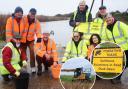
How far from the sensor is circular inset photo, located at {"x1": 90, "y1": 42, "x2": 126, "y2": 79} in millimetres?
9922

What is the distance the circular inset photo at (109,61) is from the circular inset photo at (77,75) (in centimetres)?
87

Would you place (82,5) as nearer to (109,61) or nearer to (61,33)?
(109,61)

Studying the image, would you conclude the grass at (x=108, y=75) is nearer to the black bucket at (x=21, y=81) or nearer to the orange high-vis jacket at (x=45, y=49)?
the black bucket at (x=21, y=81)

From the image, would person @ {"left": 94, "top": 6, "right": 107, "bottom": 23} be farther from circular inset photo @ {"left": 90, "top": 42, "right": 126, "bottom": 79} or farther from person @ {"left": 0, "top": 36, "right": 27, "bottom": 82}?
person @ {"left": 0, "top": 36, "right": 27, "bottom": 82}

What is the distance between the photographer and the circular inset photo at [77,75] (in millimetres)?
8977

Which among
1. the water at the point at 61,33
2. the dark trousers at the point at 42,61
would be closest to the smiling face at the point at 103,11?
the dark trousers at the point at 42,61

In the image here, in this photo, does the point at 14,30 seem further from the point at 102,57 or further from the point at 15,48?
the point at 102,57

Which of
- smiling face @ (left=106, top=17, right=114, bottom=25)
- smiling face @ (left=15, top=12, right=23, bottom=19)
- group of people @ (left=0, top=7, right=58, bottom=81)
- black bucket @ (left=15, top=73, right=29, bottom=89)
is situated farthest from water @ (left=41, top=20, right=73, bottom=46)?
black bucket @ (left=15, top=73, right=29, bottom=89)

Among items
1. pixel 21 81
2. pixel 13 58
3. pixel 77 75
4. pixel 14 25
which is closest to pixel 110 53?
pixel 77 75

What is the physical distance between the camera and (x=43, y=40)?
1176cm

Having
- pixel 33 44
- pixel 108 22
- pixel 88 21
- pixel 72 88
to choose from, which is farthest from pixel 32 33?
pixel 72 88

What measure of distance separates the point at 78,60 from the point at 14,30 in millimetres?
2932

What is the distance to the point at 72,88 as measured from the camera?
8930mm

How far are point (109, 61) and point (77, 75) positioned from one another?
4.23 ft
